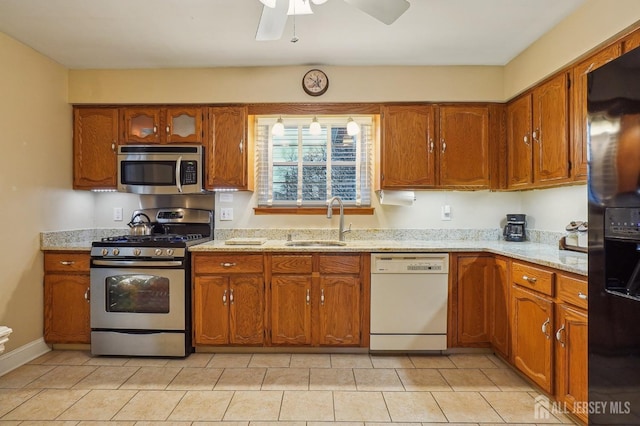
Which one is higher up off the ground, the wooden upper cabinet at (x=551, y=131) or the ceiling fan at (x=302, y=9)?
the ceiling fan at (x=302, y=9)

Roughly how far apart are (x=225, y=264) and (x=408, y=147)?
6.04ft

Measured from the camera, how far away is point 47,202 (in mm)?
3160

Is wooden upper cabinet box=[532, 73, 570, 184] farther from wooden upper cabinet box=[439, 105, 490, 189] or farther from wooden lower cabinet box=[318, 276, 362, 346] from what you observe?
wooden lower cabinet box=[318, 276, 362, 346]

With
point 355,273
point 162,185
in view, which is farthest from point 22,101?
point 355,273

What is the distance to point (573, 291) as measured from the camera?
202cm

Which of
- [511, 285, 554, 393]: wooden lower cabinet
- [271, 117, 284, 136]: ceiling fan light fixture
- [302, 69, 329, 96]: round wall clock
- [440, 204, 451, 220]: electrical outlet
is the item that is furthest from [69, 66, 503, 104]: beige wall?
[511, 285, 554, 393]: wooden lower cabinet

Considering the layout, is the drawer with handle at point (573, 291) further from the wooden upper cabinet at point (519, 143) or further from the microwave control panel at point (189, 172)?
the microwave control panel at point (189, 172)

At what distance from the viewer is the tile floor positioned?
2.17 m

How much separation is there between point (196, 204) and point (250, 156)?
703 mm

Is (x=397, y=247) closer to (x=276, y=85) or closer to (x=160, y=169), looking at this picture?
(x=276, y=85)

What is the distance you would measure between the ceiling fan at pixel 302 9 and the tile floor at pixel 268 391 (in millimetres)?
2147

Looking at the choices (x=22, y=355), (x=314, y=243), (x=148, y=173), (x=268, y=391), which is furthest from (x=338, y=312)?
(x=22, y=355)

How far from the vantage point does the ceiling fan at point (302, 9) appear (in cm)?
181

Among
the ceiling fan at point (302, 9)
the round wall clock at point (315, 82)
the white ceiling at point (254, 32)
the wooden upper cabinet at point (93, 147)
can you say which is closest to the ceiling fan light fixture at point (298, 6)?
the ceiling fan at point (302, 9)
